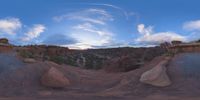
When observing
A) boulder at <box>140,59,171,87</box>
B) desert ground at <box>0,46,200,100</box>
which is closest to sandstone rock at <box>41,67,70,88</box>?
desert ground at <box>0,46,200,100</box>

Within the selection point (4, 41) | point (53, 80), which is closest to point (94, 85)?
point (53, 80)

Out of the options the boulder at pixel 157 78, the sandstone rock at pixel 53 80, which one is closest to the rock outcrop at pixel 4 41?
the sandstone rock at pixel 53 80

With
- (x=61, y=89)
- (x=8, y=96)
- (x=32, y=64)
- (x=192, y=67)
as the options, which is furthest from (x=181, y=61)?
(x=8, y=96)

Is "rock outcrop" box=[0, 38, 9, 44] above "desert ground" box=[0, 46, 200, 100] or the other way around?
above

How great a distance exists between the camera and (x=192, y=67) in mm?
19391

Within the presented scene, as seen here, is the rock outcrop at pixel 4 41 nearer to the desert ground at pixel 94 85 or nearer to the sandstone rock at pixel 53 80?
the desert ground at pixel 94 85

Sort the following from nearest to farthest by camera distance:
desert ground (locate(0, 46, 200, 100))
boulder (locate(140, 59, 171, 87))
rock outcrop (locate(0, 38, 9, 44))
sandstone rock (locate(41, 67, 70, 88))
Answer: desert ground (locate(0, 46, 200, 100)) < boulder (locate(140, 59, 171, 87)) < sandstone rock (locate(41, 67, 70, 88)) < rock outcrop (locate(0, 38, 9, 44))

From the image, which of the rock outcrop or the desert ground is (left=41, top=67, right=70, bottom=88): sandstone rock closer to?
the desert ground

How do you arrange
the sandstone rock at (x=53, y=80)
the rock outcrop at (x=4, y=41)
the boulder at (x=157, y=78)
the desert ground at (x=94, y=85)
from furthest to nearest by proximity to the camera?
the rock outcrop at (x=4, y=41) → the sandstone rock at (x=53, y=80) → the boulder at (x=157, y=78) → the desert ground at (x=94, y=85)

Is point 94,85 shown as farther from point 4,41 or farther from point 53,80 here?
point 4,41

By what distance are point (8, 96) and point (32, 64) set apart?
168 inches

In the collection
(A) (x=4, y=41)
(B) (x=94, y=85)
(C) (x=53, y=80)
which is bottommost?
(B) (x=94, y=85)

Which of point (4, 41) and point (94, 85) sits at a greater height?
point (4, 41)

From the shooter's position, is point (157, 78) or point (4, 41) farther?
point (4, 41)
